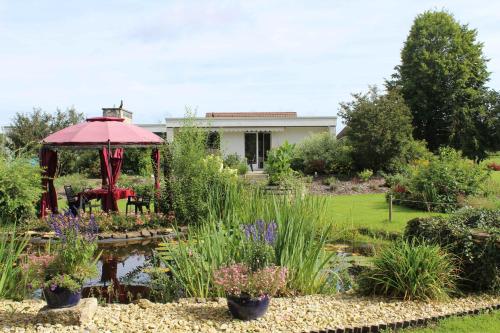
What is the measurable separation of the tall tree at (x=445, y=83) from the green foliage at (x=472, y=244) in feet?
88.9

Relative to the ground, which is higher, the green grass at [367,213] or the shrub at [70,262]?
the shrub at [70,262]

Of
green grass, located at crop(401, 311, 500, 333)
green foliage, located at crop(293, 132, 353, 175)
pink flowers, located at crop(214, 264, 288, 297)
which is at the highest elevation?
green foliage, located at crop(293, 132, 353, 175)

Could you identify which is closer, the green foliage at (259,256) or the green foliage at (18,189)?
the green foliage at (259,256)

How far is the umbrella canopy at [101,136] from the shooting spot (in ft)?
40.2

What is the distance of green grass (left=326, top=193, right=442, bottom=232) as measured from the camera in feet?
38.0

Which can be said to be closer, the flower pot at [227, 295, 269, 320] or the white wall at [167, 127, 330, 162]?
the flower pot at [227, 295, 269, 320]

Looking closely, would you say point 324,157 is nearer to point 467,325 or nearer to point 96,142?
point 96,142

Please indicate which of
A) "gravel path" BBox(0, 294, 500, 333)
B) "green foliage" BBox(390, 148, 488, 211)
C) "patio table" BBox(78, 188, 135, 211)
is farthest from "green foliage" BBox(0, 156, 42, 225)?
"green foliage" BBox(390, 148, 488, 211)

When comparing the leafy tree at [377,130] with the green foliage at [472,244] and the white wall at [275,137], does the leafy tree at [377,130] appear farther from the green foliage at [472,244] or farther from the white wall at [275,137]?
the green foliage at [472,244]

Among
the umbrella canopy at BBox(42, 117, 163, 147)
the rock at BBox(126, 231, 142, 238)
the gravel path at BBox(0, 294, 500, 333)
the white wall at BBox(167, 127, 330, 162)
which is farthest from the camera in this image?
the white wall at BBox(167, 127, 330, 162)

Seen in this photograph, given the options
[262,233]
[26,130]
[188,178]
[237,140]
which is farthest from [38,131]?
[262,233]

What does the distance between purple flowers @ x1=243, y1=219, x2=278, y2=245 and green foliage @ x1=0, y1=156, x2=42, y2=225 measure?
7.36 m

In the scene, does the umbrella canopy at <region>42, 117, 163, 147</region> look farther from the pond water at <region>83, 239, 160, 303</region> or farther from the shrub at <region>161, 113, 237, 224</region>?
the pond water at <region>83, 239, 160, 303</region>

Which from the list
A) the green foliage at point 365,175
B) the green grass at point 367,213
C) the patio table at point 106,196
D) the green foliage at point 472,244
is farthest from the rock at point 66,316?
the green foliage at point 365,175
